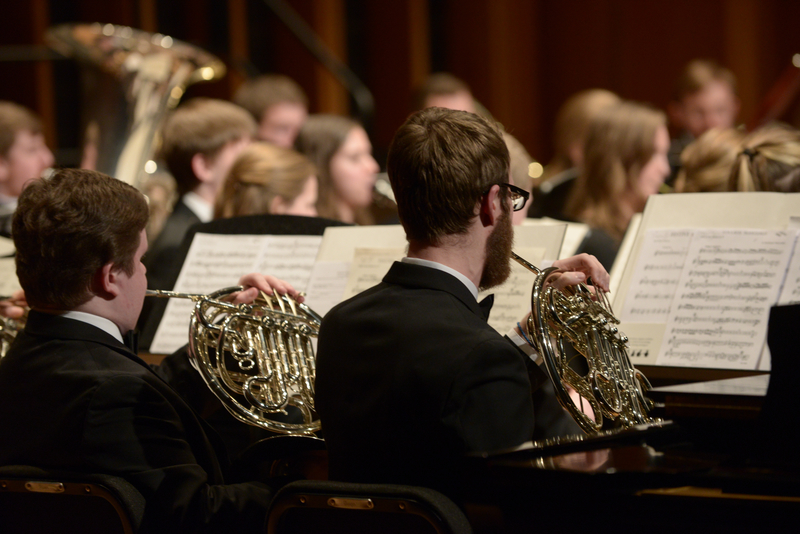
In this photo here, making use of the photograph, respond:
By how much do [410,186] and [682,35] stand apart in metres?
5.94

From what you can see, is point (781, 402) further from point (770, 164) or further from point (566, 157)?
point (566, 157)

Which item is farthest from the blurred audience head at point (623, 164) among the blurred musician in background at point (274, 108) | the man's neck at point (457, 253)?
the man's neck at point (457, 253)

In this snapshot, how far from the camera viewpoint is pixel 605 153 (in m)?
4.04

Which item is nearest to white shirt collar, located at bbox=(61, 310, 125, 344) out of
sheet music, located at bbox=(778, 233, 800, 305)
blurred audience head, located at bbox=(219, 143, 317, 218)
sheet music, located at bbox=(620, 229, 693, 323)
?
sheet music, located at bbox=(620, 229, 693, 323)

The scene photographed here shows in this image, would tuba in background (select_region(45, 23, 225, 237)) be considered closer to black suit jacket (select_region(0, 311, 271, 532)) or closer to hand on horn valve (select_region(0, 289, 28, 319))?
hand on horn valve (select_region(0, 289, 28, 319))

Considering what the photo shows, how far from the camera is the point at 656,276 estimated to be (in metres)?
2.34

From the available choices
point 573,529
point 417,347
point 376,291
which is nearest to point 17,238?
point 376,291

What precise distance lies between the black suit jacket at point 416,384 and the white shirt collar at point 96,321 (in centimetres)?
51

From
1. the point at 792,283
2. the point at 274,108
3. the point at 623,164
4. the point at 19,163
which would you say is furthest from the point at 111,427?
the point at 274,108

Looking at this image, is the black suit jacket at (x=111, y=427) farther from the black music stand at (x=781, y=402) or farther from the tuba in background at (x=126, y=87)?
the tuba in background at (x=126, y=87)

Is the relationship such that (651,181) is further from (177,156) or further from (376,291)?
(376,291)

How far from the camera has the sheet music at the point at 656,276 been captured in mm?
2293

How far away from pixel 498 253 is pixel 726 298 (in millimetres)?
802

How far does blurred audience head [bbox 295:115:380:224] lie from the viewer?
4.36m
